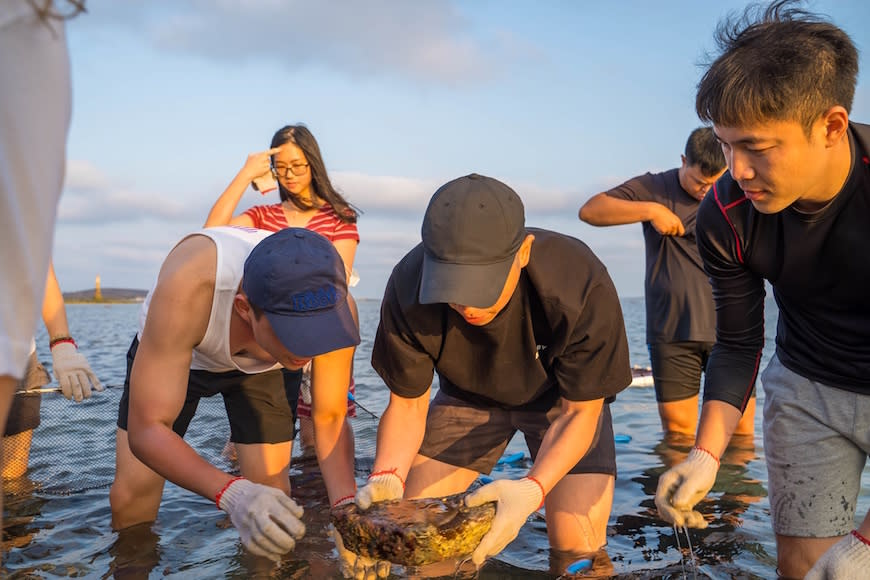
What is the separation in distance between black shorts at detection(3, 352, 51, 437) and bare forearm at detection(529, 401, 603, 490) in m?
3.45

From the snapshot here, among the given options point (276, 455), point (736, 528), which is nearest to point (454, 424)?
point (276, 455)

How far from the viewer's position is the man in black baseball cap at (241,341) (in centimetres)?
291

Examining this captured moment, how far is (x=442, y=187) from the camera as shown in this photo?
2990 millimetres

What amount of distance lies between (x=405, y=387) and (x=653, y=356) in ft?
9.97

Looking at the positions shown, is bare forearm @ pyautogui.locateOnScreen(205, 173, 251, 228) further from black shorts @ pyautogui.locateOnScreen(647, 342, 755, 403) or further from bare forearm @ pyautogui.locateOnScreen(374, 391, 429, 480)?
black shorts @ pyautogui.locateOnScreen(647, 342, 755, 403)

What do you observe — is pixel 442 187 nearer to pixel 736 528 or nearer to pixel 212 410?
pixel 736 528

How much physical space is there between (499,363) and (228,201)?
3.27 meters

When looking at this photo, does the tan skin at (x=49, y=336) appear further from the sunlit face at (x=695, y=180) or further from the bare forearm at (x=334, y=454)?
the sunlit face at (x=695, y=180)

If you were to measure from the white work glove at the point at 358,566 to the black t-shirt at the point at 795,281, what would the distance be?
5.06 feet

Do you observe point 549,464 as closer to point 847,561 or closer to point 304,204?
point 847,561

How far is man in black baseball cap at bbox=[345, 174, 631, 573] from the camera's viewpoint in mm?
2873

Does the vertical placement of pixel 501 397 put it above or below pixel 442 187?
below

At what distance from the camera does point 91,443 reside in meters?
5.96

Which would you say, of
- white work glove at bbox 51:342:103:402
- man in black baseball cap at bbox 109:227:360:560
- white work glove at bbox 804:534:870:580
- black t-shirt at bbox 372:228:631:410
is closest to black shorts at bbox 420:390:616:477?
black t-shirt at bbox 372:228:631:410
